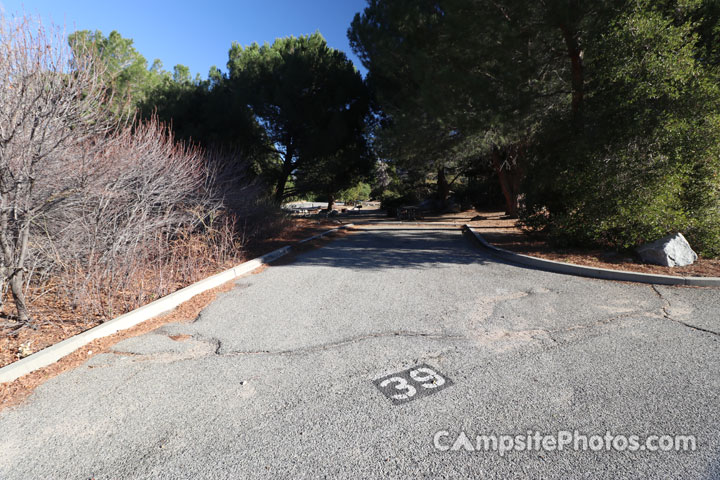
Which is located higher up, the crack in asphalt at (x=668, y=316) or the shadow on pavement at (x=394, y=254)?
the shadow on pavement at (x=394, y=254)

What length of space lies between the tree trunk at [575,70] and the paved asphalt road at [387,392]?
17.3 ft

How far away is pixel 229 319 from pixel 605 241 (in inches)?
324

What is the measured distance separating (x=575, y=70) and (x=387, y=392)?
32.7 ft

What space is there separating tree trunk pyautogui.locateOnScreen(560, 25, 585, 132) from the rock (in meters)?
3.19

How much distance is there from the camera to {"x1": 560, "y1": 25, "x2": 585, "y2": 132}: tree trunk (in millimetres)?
8312

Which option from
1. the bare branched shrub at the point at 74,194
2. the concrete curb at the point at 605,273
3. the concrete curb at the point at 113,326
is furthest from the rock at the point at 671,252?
the bare branched shrub at the point at 74,194

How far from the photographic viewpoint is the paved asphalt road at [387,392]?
6.98 ft

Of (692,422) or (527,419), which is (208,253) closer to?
(527,419)

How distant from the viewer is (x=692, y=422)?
235 cm

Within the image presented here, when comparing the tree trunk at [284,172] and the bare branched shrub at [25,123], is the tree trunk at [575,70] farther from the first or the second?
the tree trunk at [284,172]

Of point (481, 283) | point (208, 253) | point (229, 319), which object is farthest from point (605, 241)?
point (208, 253)

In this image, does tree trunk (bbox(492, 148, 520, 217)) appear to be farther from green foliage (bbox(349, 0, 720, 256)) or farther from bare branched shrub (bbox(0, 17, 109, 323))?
bare branched shrub (bbox(0, 17, 109, 323))

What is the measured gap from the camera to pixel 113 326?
13.9 ft

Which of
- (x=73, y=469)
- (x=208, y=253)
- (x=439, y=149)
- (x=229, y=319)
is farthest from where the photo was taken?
(x=439, y=149)
